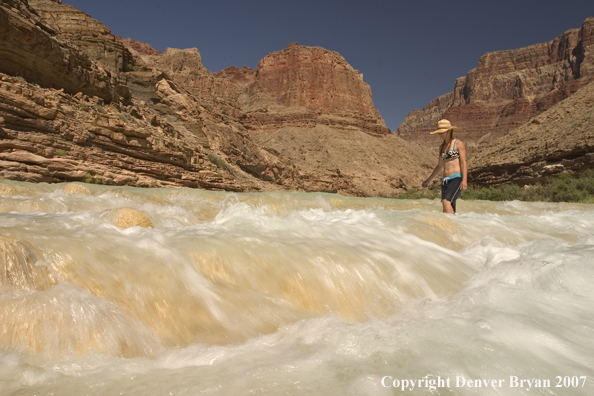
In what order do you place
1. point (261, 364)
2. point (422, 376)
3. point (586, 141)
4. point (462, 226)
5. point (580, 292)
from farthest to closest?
point (586, 141) < point (462, 226) < point (580, 292) < point (261, 364) < point (422, 376)

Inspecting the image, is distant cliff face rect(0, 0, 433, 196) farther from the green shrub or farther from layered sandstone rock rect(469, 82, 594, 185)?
layered sandstone rock rect(469, 82, 594, 185)

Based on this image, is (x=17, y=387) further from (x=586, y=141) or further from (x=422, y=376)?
(x=586, y=141)

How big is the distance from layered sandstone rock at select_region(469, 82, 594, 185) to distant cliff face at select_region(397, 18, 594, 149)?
86.8 metres

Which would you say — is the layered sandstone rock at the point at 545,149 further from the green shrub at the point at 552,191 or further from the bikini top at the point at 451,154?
the bikini top at the point at 451,154

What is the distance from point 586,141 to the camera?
17.9 metres

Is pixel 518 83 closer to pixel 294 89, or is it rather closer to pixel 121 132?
pixel 294 89

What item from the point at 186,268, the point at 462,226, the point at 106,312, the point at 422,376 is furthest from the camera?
the point at 462,226

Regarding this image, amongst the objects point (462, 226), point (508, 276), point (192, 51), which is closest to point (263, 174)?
point (462, 226)

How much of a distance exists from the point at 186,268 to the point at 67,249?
0.89 metres

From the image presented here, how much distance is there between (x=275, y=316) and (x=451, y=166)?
4908 millimetres

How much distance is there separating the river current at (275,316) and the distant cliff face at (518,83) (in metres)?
113

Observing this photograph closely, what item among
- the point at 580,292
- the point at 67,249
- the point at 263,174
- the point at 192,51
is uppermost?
the point at 192,51

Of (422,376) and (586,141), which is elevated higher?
(586,141)

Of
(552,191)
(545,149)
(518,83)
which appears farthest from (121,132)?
(518,83)
